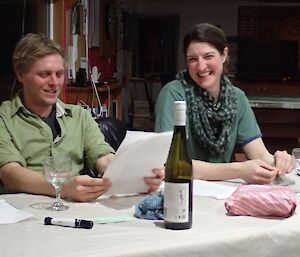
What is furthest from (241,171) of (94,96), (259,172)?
(94,96)

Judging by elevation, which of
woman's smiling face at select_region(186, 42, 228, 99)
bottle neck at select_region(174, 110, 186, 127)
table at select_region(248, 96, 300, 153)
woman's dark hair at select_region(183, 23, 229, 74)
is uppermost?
woman's dark hair at select_region(183, 23, 229, 74)

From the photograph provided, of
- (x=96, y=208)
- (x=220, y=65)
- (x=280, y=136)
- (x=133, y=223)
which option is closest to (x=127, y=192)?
(x=96, y=208)

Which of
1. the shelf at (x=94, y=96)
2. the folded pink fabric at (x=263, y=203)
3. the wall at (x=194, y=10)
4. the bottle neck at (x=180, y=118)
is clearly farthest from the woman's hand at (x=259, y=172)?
the wall at (x=194, y=10)

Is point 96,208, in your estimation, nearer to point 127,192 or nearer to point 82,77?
point 127,192

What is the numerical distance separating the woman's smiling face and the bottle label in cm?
114

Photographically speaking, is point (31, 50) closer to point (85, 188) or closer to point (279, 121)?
point (85, 188)

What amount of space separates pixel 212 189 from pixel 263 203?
35 centimetres

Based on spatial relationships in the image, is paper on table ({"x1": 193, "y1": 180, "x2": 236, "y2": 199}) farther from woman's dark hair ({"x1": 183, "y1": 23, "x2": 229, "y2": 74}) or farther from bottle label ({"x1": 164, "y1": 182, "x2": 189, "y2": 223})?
woman's dark hair ({"x1": 183, "y1": 23, "x2": 229, "y2": 74})

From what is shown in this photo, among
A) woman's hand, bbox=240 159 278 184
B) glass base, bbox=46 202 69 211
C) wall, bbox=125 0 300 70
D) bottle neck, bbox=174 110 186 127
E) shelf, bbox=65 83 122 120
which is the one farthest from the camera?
wall, bbox=125 0 300 70

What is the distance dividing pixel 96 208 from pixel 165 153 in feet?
0.80

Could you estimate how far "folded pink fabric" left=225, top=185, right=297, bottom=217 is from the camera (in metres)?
1.44

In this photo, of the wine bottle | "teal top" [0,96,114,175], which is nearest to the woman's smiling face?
"teal top" [0,96,114,175]

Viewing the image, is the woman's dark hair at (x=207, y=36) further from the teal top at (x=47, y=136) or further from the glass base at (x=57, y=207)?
the glass base at (x=57, y=207)

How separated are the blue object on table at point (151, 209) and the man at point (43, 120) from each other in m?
0.66
